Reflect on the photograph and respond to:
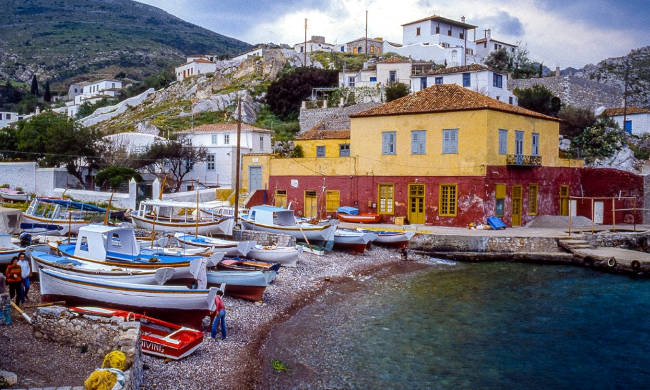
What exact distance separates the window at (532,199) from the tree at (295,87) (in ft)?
120

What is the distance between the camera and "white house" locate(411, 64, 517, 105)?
49.9m

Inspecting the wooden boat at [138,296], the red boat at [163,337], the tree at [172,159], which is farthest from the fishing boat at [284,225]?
the tree at [172,159]

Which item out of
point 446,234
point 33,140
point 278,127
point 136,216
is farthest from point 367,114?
point 33,140

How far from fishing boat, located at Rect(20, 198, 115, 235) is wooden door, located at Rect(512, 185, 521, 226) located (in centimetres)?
2343

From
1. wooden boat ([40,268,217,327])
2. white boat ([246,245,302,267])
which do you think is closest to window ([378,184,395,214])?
white boat ([246,245,302,267])

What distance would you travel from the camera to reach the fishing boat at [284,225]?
91.1ft

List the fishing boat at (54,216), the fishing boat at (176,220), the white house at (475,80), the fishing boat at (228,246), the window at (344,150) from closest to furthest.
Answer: the fishing boat at (228,246), the fishing boat at (54,216), the fishing boat at (176,220), the window at (344,150), the white house at (475,80)

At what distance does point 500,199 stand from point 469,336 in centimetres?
1710

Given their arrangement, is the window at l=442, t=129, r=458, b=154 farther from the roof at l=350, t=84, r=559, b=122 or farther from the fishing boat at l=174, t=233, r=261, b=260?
the fishing boat at l=174, t=233, r=261, b=260

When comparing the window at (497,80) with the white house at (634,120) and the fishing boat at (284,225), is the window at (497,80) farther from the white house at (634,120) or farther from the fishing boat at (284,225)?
the fishing boat at (284,225)

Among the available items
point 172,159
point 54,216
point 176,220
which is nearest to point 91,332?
point 176,220

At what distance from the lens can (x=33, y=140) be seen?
Answer: 160ft

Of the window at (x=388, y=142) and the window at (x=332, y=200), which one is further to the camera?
the window at (x=332, y=200)

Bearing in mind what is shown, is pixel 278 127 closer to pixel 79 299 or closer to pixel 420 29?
pixel 420 29
